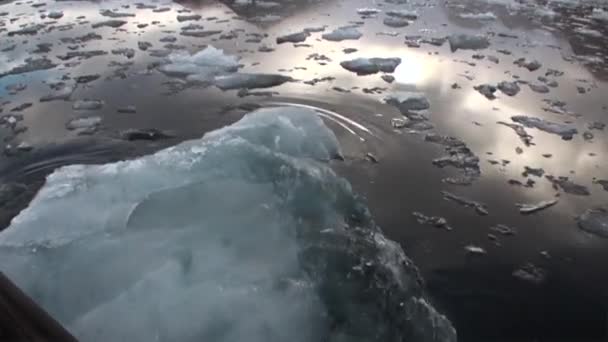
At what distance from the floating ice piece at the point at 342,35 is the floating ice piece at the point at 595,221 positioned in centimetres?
291

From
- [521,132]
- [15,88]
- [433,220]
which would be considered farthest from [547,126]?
[15,88]

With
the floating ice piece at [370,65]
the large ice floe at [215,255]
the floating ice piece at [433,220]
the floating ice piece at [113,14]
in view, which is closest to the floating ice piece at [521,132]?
the floating ice piece at [433,220]

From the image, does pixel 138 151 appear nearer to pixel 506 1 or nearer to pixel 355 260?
pixel 355 260

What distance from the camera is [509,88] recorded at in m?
3.55

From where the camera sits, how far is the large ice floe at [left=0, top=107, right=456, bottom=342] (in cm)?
162

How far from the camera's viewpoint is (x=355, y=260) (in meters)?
1.90

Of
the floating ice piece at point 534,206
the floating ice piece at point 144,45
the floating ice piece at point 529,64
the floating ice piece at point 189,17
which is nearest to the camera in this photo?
the floating ice piece at point 534,206

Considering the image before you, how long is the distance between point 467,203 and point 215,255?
1282mm

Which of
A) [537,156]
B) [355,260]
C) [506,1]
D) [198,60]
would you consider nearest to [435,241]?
[355,260]

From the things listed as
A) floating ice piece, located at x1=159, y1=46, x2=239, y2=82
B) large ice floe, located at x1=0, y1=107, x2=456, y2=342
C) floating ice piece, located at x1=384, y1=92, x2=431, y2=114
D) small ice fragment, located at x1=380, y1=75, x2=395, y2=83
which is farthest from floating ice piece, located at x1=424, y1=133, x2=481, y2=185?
floating ice piece, located at x1=159, y1=46, x2=239, y2=82

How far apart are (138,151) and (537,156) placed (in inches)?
89.0

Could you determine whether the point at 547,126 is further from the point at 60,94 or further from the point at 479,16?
the point at 60,94

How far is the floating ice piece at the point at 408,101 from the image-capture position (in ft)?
10.7

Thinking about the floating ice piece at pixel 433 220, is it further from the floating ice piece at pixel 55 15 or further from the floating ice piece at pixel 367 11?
the floating ice piece at pixel 55 15
